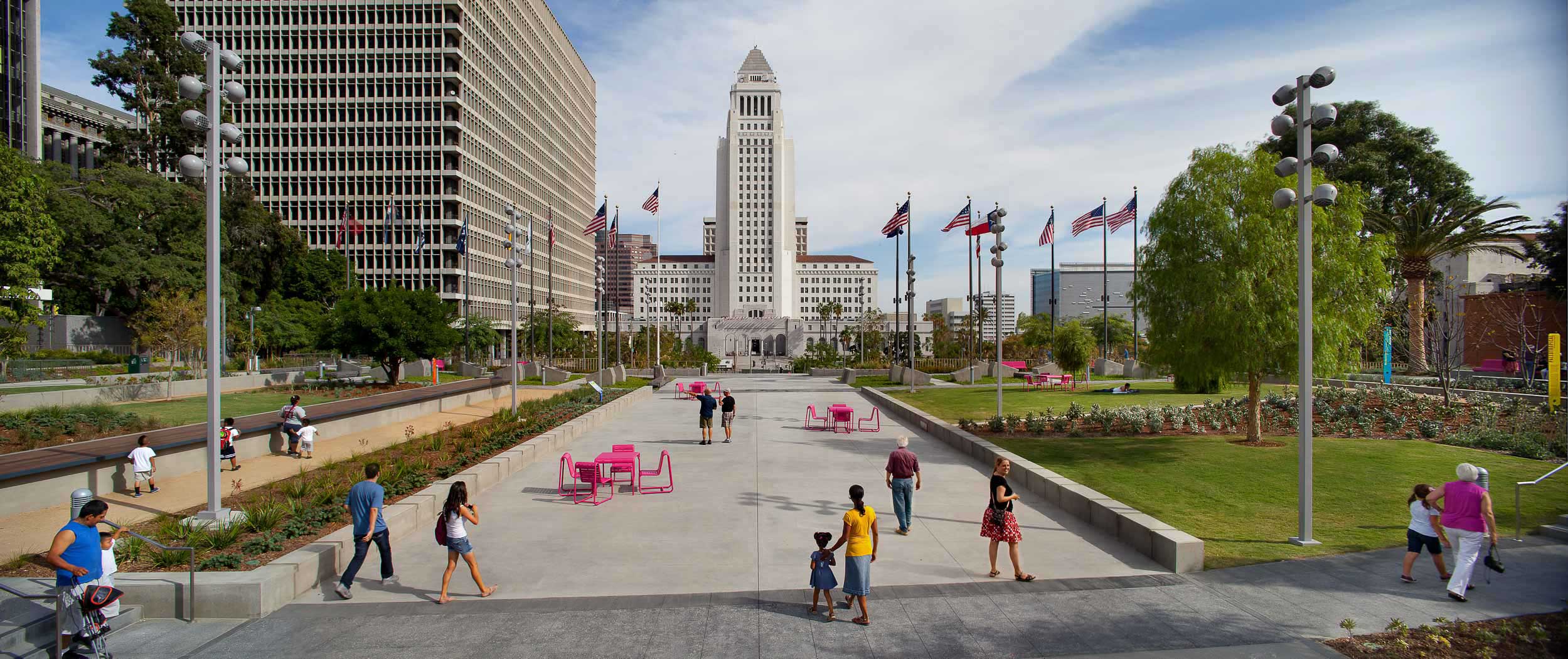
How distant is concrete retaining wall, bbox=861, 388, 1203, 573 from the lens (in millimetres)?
8453

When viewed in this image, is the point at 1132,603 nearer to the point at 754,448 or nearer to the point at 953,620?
the point at 953,620

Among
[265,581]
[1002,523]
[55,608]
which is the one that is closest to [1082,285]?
[1002,523]

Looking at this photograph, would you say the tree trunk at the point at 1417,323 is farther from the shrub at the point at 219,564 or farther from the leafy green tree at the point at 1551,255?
the shrub at the point at 219,564

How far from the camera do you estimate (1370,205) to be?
4025 centimetres

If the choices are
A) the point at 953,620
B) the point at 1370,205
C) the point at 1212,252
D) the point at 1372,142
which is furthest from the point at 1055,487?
the point at 1372,142

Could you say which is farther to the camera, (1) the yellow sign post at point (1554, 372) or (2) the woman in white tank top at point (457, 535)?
(1) the yellow sign post at point (1554, 372)

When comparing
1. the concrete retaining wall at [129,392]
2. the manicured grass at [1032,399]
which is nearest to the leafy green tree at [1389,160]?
the manicured grass at [1032,399]

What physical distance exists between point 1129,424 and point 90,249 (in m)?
57.0

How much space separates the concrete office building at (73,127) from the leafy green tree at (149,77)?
68.4 feet

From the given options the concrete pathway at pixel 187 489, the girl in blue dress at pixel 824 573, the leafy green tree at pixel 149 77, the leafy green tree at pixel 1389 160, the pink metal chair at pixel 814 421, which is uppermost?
the leafy green tree at pixel 149 77

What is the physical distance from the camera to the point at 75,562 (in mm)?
6422

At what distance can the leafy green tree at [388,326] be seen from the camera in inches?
1324

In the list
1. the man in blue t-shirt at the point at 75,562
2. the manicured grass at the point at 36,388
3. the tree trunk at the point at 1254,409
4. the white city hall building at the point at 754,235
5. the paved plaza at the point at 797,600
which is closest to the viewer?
the man in blue t-shirt at the point at 75,562

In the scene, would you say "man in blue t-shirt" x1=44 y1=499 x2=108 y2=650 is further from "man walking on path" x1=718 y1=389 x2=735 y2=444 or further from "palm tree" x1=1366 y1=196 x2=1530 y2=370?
"palm tree" x1=1366 y1=196 x2=1530 y2=370
